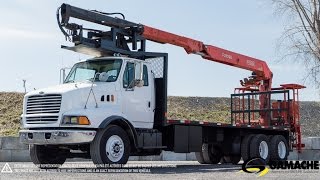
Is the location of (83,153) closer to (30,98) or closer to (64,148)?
(64,148)

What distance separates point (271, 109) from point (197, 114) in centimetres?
1265

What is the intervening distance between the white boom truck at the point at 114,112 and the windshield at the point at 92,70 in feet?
0.08

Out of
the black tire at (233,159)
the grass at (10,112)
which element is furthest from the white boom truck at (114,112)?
the grass at (10,112)

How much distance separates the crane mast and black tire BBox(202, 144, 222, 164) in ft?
5.77

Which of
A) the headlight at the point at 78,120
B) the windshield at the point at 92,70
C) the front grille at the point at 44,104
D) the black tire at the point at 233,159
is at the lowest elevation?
the black tire at the point at 233,159

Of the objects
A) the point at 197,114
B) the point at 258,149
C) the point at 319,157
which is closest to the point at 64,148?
the point at 258,149

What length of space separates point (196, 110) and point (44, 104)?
2060 cm

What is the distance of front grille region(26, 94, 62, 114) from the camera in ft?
40.8

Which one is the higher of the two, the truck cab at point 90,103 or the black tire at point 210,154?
the truck cab at point 90,103

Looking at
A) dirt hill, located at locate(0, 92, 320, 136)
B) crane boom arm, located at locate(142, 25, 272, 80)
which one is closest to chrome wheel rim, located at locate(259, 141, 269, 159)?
crane boom arm, located at locate(142, 25, 272, 80)

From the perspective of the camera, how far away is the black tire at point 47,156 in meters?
13.5

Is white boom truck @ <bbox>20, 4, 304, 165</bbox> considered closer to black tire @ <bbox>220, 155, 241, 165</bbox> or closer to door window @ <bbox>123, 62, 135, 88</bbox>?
door window @ <bbox>123, 62, 135, 88</bbox>

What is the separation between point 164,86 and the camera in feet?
46.9

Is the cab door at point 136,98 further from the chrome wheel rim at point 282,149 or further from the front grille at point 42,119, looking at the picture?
the chrome wheel rim at point 282,149
